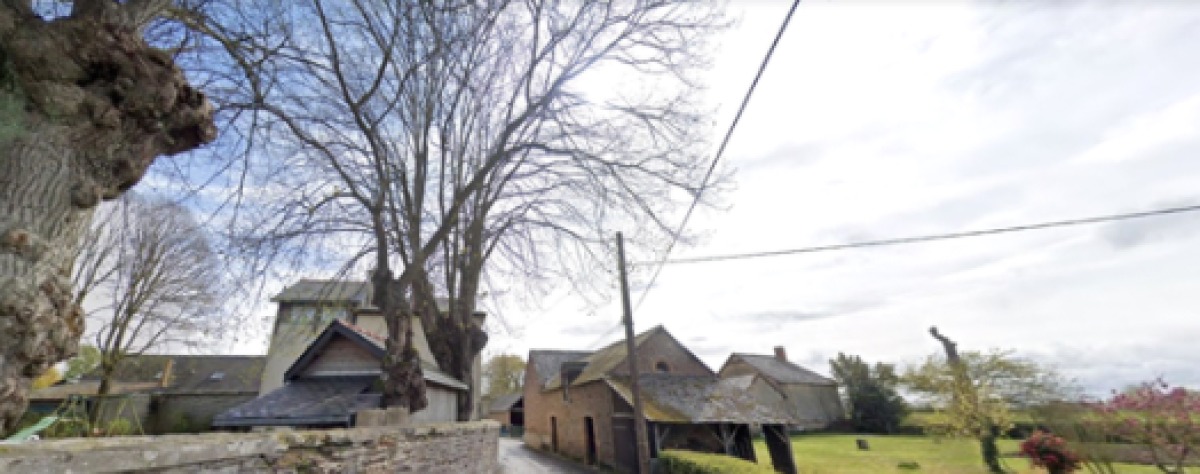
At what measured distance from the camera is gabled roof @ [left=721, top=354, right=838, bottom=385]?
38.2 meters

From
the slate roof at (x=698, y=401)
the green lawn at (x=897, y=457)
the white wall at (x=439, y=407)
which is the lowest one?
the green lawn at (x=897, y=457)

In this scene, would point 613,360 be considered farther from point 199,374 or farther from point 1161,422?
point 199,374

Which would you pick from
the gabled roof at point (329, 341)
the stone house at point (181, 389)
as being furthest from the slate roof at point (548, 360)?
the gabled roof at point (329, 341)

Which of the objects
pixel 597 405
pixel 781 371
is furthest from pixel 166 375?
pixel 781 371

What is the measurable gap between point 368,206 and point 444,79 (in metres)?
2.80

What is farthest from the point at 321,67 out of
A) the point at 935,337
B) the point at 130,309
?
the point at 935,337

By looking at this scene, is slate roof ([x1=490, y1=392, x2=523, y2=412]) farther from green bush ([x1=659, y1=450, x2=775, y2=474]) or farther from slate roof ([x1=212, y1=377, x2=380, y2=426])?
slate roof ([x1=212, y1=377, x2=380, y2=426])

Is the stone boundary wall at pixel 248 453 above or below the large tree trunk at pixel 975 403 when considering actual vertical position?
above

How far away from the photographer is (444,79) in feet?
27.3

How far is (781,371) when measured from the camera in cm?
3988

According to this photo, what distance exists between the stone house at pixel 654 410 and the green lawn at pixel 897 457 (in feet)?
12.7

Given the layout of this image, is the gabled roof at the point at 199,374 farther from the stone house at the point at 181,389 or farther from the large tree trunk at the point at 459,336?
the large tree trunk at the point at 459,336

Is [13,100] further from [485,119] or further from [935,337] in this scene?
[935,337]

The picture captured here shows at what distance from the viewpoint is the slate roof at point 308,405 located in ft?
29.4
